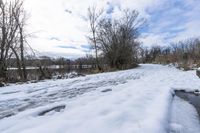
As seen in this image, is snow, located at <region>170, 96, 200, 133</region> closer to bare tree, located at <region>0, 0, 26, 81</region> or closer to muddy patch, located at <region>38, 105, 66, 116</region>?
muddy patch, located at <region>38, 105, 66, 116</region>

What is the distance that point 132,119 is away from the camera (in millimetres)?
3363

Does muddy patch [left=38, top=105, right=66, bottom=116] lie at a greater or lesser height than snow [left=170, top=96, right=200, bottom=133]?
greater

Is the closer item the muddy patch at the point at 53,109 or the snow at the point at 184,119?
the snow at the point at 184,119

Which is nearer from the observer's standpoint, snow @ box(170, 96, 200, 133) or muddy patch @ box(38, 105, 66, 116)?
snow @ box(170, 96, 200, 133)

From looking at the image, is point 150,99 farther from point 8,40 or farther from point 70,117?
point 8,40

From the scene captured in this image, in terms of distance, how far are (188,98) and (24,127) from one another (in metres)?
4.00

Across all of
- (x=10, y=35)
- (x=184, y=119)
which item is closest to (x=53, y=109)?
(x=184, y=119)

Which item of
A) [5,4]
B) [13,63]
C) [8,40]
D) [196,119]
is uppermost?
[5,4]

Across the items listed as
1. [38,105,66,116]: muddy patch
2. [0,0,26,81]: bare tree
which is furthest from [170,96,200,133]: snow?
[0,0,26,81]: bare tree

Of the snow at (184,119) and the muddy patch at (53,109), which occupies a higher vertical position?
→ the muddy patch at (53,109)

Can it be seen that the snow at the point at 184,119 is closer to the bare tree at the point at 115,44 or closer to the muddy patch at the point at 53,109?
the muddy patch at the point at 53,109

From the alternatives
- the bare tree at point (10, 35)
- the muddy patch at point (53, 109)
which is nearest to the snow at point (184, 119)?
the muddy patch at point (53, 109)

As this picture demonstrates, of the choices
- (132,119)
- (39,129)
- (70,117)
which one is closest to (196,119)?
(132,119)

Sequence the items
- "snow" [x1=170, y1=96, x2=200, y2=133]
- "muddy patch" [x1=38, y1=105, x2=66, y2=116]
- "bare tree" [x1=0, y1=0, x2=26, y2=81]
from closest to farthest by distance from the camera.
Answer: "snow" [x1=170, y1=96, x2=200, y2=133] → "muddy patch" [x1=38, y1=105, x2=66, y2=116] → "bare tree" [x1=0, y1=0, x2=26, y2=81]
